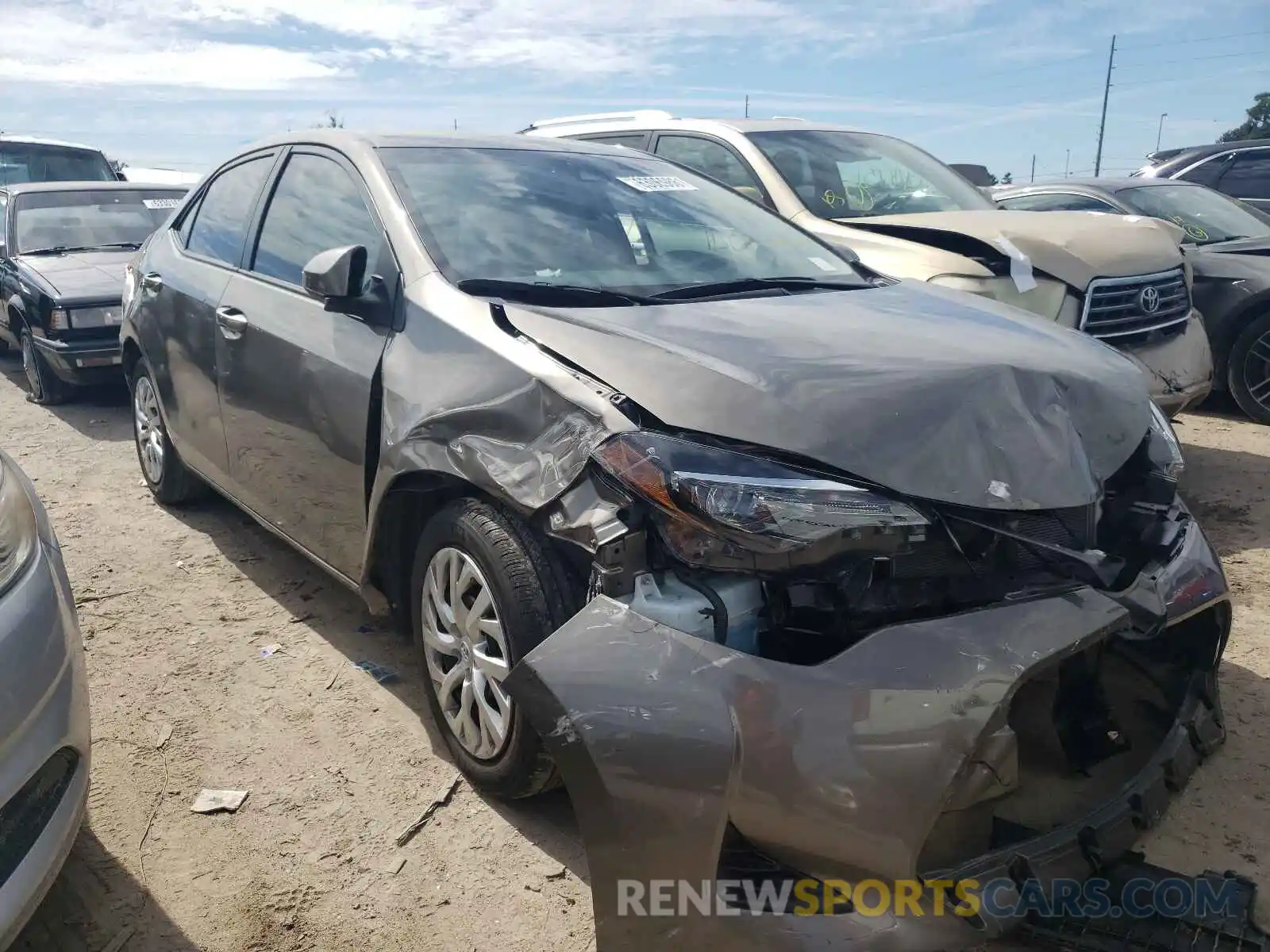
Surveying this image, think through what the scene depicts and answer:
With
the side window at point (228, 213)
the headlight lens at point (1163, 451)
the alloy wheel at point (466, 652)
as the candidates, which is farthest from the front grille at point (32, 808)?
the headlight lens at point (1163, 451)

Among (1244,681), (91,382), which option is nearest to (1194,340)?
(1244,681)

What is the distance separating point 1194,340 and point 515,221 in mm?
3840

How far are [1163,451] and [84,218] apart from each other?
9.34 m

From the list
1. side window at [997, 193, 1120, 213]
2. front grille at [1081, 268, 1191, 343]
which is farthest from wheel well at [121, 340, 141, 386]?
side window at [997, 193, 1120, 213]

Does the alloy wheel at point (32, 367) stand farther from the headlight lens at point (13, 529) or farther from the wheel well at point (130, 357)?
the headlight lens at point (13, 529)

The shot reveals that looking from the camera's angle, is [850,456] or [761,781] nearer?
[761,781]

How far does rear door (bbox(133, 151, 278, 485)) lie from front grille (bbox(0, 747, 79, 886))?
2.06 m

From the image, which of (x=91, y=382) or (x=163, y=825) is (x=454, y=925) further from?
(x=91, y=382)

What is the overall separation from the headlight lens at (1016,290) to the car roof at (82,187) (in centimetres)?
709

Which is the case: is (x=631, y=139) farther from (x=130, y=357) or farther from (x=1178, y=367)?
(x=1178, y=367)

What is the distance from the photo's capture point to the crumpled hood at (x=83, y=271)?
7.76m

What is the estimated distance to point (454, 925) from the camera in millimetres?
2357

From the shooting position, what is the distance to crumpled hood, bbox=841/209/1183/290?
4984mm

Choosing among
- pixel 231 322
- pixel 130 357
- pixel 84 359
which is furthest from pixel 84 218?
pixel 231 322
